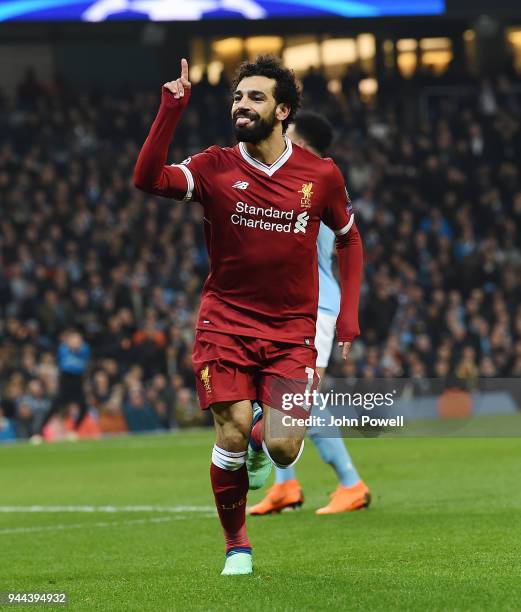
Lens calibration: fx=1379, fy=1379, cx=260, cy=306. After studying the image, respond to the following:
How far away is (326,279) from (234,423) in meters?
3.15

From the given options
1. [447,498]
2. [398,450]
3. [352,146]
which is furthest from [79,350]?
[447,498]

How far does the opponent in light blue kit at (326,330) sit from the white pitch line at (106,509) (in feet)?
2.58

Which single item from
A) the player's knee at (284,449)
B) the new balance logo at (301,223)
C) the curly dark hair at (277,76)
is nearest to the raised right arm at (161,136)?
the curly dark hair at (277,76)

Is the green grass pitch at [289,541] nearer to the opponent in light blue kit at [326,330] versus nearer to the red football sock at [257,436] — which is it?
the opponent in light blue kit at [326,330]

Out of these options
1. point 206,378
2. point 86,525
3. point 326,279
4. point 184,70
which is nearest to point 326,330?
point 326,279

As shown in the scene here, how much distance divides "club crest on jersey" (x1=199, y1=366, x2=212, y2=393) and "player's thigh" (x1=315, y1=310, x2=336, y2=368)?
8.93ft

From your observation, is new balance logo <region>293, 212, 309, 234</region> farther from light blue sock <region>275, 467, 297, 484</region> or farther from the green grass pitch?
light blue sock <region>275, 467, 297, 484</region>

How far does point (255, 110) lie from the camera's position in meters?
6.49

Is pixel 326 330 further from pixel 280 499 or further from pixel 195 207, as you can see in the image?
pixel 195 207

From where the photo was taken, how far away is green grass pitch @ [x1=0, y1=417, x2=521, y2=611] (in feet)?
18.4

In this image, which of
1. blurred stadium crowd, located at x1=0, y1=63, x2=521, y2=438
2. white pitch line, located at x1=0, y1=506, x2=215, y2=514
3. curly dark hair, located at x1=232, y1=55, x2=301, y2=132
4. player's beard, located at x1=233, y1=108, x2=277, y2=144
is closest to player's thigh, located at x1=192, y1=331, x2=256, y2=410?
player's beard, located at x1=233, y1=108, x2=277, y2=144

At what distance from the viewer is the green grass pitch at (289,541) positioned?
5605 mm

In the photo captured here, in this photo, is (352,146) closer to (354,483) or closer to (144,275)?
(144,275)

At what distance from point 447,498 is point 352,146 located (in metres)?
21.0
